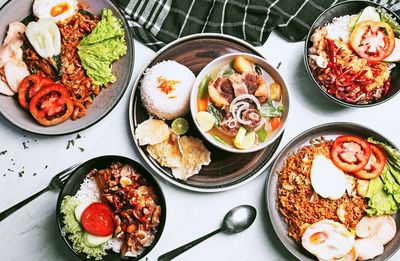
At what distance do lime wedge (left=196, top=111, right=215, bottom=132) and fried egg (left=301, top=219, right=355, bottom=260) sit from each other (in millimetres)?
816

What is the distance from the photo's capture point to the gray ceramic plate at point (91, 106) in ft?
11.4

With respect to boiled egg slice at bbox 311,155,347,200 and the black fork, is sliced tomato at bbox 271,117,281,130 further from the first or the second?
the black fork

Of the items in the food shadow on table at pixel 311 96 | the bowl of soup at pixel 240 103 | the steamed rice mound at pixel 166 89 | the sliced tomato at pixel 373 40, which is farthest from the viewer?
the food shadow on table at pixel 311 96

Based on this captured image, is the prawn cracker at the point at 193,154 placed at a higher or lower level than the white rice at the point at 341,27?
lower

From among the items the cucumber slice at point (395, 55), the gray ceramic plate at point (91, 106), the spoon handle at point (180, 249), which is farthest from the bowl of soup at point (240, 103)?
the cucumber slice at point (395, 55)

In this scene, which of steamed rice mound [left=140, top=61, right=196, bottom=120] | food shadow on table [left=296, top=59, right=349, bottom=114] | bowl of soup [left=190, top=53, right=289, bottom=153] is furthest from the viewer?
food shadow on table [left=296, top=59, right=349, bottom=114]

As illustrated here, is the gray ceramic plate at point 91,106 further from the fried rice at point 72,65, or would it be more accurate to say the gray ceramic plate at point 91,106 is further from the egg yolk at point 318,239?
the egg yolk at point 318,239

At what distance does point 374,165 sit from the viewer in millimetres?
3564

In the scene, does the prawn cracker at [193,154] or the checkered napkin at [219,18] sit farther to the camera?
the checkered napkin at [219,18]

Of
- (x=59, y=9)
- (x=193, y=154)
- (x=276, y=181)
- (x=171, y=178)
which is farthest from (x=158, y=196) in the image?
(x=59, y=9)

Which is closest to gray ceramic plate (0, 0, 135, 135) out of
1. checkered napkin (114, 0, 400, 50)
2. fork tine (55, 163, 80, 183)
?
checkered napkin (114, 0, 400, 50)

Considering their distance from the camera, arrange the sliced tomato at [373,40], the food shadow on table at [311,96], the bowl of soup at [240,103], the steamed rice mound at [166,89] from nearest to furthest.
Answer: the bowl of soup at [240,103]
the steamed rice mound at [166,89]
the sliced tomato at [373,40]
the food shadow on table at [311,96]

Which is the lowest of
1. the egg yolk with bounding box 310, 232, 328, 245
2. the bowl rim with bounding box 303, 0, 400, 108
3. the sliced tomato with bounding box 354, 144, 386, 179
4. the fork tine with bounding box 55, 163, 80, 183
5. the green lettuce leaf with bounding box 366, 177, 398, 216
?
the fork tine with bounding box 55, 163, 80, 183

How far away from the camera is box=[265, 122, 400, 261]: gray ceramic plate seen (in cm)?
353
